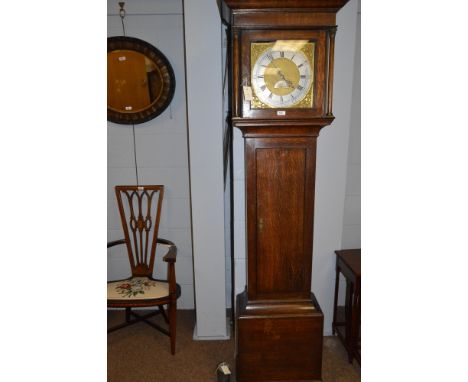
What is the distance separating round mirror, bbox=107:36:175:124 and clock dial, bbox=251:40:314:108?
113cm

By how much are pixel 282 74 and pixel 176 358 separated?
74.9 inches

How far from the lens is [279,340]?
70.7 inches

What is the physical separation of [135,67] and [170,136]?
A: 1.78ft

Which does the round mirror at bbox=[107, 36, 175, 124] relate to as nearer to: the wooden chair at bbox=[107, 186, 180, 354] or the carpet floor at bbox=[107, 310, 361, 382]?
the wooden chair at bbox=[107, 186, 180, 354]

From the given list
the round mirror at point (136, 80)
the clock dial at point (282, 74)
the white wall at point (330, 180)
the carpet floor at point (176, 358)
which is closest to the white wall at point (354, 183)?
the white wall at point (330, 180)

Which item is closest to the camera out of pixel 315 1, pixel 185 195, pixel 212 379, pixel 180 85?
pixel 315 1

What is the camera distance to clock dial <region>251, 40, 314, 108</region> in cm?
152

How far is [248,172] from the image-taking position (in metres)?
1.67

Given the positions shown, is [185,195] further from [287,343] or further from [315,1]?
[315,1]

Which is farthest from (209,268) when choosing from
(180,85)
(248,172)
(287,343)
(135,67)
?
(135,67)

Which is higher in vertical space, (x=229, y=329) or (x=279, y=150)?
(x=279, y=150)

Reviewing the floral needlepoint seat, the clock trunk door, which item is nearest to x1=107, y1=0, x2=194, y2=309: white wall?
the floral needlepoint seat

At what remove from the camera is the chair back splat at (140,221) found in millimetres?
2506

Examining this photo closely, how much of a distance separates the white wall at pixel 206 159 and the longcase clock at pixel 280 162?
0.43 m
